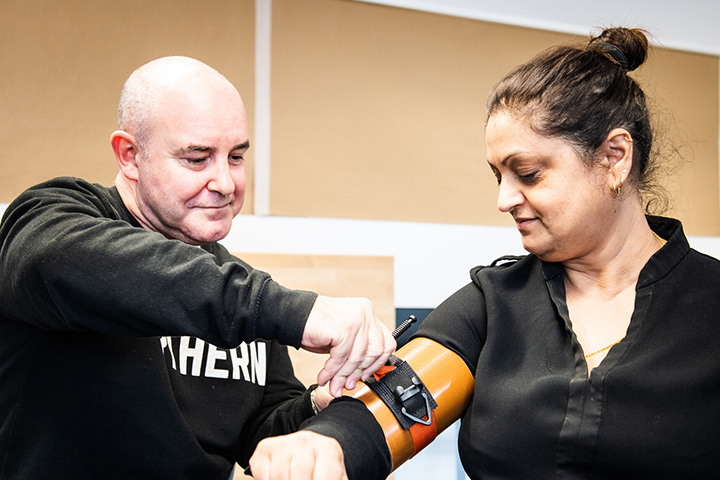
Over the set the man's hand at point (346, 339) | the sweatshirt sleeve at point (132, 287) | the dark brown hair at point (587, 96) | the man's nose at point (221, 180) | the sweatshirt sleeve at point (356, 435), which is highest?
the dark brown hair at point (587, 96)

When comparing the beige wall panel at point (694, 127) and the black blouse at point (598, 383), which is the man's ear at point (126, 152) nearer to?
the black blouse at point (598, 383)

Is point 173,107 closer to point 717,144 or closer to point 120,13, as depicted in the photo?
point 120,13

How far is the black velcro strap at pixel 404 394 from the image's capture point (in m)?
1.37

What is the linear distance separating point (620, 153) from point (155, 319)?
0.98 m

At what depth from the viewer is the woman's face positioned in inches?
54.4

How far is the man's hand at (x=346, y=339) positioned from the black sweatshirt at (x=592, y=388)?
0.13 meters

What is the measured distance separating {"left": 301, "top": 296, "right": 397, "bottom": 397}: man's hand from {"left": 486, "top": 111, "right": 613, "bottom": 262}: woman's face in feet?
1.39

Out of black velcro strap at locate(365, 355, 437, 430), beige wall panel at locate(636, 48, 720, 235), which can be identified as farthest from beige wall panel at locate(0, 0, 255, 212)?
beige wall panel at locate(636, 48, 720, 235)

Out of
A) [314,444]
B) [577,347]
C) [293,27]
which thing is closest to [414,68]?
[293,27]

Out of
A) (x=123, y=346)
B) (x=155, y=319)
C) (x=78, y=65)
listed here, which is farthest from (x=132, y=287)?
(x=78, y=65)

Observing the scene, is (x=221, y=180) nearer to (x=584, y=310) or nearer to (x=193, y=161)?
(x=193, y=161)

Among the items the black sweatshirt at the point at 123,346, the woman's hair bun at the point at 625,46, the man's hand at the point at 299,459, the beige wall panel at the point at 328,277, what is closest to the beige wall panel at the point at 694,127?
the beige wall panel at the point at 328,277

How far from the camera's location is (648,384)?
1257mm

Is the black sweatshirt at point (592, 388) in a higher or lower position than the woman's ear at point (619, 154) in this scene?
lower
